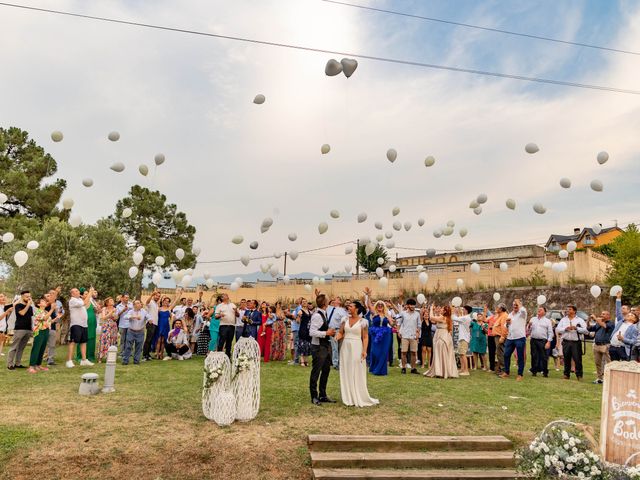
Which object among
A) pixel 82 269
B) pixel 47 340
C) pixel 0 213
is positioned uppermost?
pixel 0 213

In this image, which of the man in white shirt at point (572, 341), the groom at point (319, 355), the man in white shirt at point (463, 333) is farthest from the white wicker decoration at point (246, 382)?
the man in white shirt at point (572, 341)

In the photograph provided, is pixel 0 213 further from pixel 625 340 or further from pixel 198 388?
pixel 625 340

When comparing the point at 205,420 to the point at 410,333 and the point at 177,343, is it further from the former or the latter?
the point at 177,343

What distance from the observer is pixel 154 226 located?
140 ft

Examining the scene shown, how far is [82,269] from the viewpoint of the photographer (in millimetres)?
22016

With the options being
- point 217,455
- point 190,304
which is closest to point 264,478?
point 217,455

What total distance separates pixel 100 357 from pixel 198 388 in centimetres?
546

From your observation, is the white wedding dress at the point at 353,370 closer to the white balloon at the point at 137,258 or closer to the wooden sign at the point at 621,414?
the wooden sign at the point at 621,414

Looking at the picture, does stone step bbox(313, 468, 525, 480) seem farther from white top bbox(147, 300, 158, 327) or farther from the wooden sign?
white top bbox(147, 300, 158, 327)

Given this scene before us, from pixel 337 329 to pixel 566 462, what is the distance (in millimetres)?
6312

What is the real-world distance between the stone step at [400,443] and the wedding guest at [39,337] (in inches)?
322

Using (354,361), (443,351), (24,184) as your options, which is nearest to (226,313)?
(354,361)

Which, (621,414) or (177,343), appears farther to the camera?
(177,343)

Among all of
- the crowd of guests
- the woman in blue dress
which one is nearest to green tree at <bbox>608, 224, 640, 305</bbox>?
the crowd of guests
